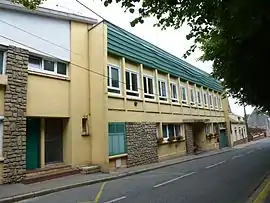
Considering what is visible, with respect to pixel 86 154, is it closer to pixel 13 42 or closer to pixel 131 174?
pixel 131 174

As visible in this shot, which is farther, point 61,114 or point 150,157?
point 150,157

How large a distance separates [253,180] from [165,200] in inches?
178

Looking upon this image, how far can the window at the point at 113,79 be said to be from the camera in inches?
687

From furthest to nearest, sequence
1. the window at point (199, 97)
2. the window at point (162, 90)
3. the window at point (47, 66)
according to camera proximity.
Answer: the window at point (199, 97), the window at point (162, 90), the window at point (47, 66)

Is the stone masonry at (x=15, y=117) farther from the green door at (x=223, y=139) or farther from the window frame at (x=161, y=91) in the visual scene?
the green door at (x=223, y=139)

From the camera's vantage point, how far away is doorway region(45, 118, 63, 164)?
48.4 ft

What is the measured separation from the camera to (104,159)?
615 inches

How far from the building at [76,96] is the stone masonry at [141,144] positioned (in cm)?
6

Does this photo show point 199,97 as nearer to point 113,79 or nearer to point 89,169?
point 113,79

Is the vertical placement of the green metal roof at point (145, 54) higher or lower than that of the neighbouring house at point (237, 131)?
higher

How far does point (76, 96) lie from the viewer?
15.9 metres

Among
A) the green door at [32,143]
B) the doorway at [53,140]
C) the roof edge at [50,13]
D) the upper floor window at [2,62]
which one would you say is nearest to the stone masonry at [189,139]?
the roof edge at [50,13]

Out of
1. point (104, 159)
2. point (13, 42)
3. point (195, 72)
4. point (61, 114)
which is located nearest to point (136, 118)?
point (104, 159)

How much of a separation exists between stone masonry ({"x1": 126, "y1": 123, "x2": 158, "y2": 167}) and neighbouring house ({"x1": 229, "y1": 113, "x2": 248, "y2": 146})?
22.0m
